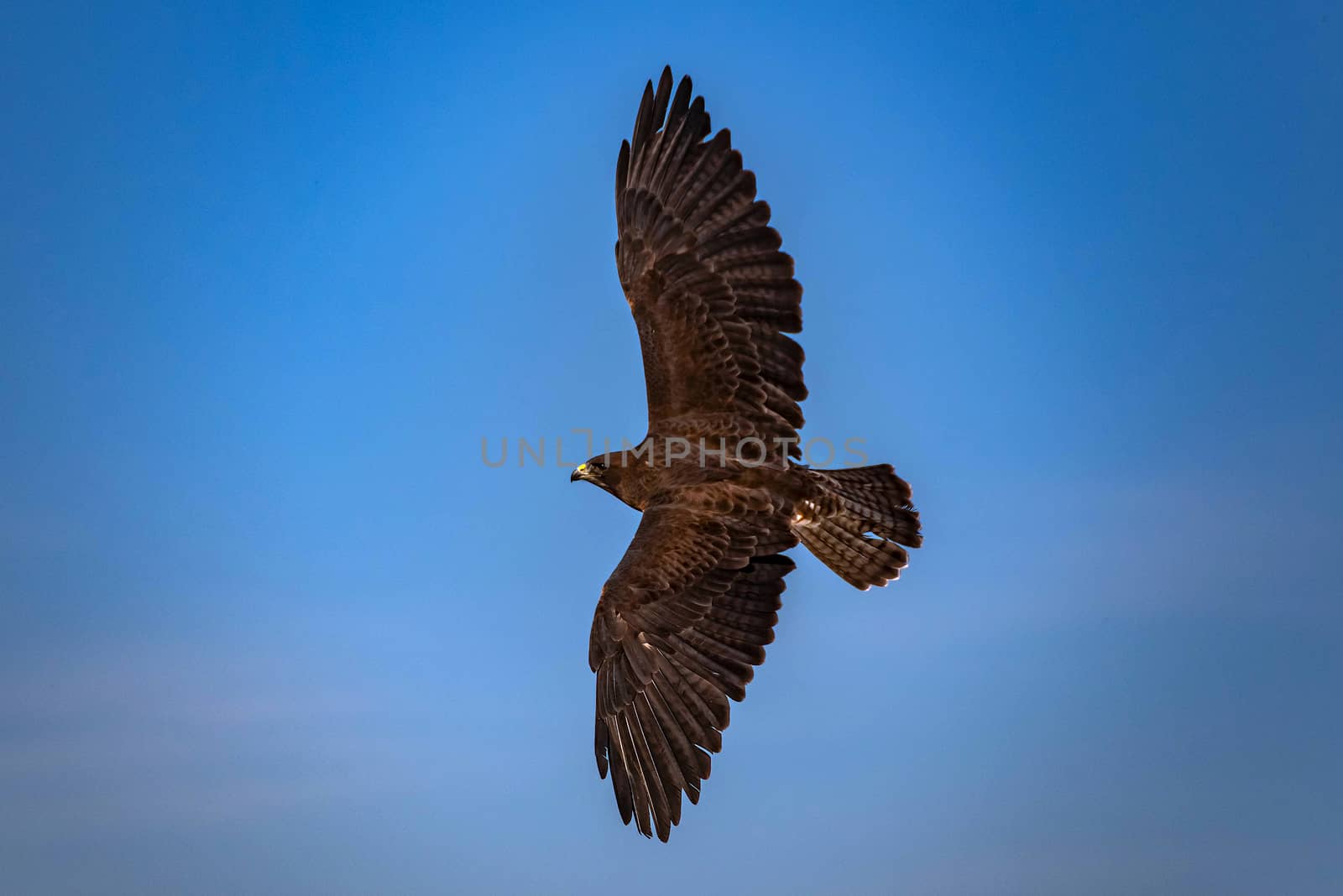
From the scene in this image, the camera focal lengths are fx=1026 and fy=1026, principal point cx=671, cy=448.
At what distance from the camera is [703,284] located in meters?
9.66

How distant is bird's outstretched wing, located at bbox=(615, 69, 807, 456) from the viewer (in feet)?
31.0

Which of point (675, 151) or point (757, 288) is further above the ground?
point (675, 151)

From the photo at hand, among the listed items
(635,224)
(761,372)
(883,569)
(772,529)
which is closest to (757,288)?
(761,372)

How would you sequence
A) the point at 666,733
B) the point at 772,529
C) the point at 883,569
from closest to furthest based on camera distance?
the point at 666,733 < the point at 772,529 < the point at 883,569

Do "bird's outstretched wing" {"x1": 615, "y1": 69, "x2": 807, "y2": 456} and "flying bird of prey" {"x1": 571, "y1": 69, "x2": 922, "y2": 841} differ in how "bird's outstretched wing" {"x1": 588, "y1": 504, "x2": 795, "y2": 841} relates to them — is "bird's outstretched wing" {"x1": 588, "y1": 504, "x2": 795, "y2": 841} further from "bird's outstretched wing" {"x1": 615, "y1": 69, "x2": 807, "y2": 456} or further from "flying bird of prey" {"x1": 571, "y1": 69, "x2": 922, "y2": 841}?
"bird's outstretched wing" {"x1": 615, "y1": 69, "x2": 807, "y2": 456}

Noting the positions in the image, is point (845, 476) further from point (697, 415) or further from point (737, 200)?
point (737, 200)

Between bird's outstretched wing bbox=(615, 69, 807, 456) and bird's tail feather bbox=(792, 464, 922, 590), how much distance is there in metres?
0.70

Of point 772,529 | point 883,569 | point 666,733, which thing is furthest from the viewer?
point 883,569

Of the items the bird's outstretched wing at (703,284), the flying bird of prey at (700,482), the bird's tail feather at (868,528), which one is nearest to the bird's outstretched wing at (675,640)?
the flying bird of prey at (700,482)

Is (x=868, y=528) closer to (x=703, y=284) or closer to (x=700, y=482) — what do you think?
(x=700, y=482)

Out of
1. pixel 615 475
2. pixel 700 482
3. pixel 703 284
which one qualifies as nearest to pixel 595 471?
pixel 615 475

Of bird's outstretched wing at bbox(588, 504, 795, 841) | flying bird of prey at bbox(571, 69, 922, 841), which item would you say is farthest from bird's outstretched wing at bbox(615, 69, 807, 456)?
bird's outstretched wing at bbox(588, 504, 795, 841)

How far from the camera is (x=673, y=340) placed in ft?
31.8

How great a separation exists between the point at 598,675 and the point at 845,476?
292cm
